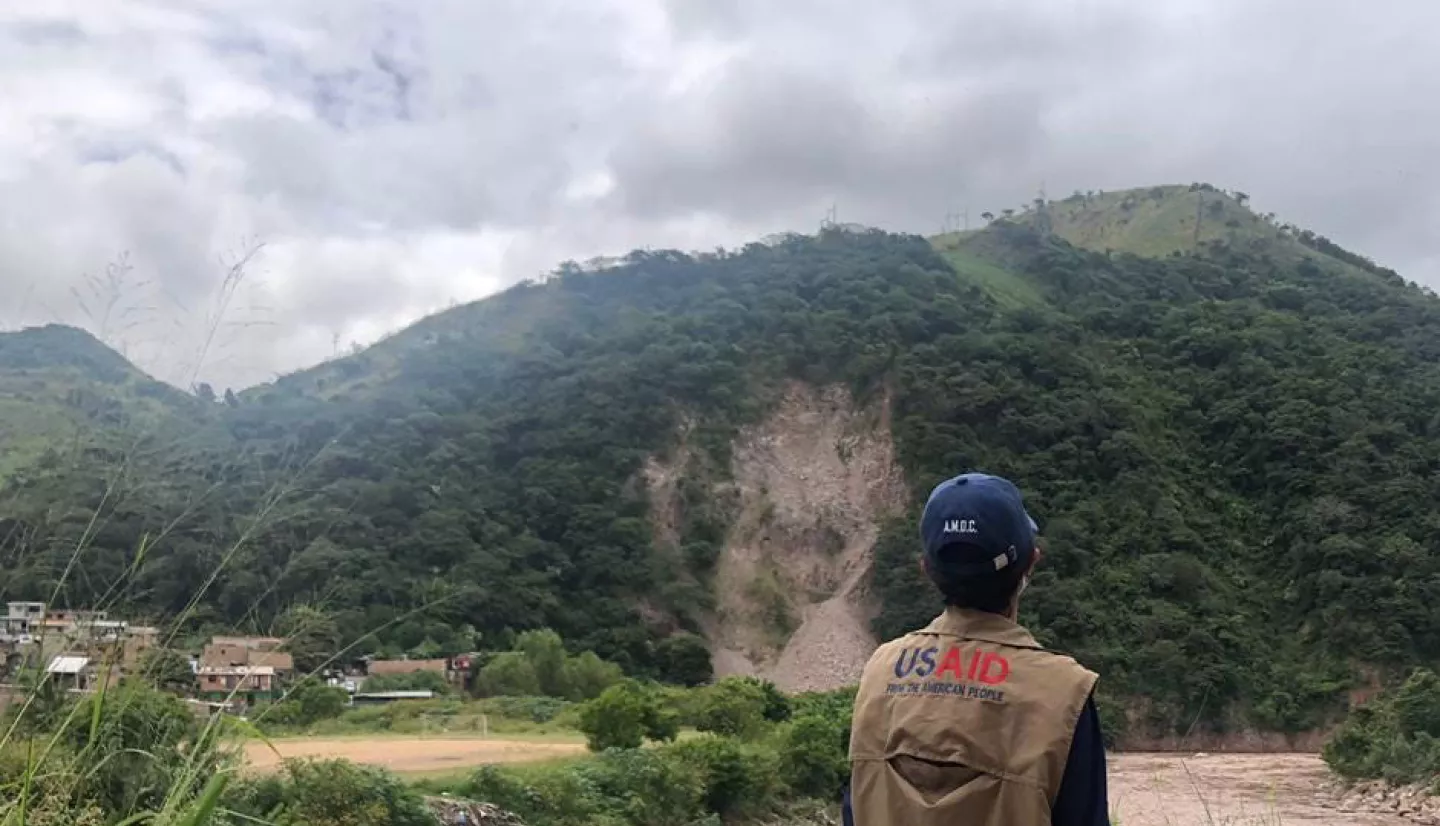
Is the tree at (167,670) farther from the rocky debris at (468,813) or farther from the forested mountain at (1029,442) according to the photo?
the forested mountain at (1029,442)

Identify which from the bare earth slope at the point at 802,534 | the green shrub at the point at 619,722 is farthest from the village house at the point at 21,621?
the bare earth slope at the point at 802,534

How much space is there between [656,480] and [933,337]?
17.0 meters

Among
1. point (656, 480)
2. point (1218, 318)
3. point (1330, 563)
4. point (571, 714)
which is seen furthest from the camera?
point (1218, 318)

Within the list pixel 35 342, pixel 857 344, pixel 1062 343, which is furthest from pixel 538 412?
pixel 35 342

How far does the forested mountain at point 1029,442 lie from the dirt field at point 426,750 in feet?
10.2

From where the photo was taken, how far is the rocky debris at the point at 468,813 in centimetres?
1398

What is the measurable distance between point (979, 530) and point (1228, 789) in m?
23.9

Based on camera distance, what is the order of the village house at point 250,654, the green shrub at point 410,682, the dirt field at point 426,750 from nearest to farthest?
the village house at point 250,654, the dirt field at point 426,750, the green shrub at point 410,682

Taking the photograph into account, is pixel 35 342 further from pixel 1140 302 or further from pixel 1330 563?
pixel 1140 302

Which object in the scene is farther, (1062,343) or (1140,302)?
(1140,302)

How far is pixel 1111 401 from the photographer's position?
5253 centimetres

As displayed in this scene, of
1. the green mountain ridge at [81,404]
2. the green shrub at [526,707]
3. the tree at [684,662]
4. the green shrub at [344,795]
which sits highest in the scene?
the green mountain ridge at [81,404]

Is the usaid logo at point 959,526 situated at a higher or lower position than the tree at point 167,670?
higher

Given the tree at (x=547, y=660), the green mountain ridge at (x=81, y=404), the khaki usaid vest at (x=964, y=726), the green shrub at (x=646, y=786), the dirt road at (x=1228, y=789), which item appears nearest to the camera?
the khaki usaid vest at (x=964, y=726)
